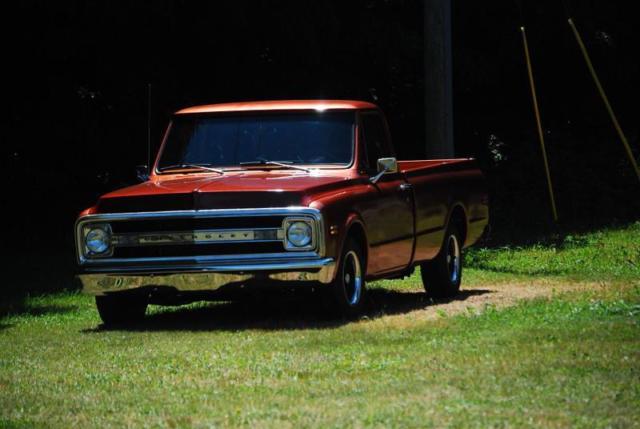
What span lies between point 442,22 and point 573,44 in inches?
368

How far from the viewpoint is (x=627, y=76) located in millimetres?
29688

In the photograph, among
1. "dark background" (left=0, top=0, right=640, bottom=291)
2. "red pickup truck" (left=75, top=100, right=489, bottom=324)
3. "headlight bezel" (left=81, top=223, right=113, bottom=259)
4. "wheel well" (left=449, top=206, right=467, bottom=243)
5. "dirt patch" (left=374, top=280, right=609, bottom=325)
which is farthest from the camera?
"dark background" (left=0, top=0, right=640, bottom=291)

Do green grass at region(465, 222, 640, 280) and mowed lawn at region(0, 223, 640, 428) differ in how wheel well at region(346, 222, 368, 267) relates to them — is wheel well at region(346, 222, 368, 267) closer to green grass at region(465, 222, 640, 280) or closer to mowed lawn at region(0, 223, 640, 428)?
mowed lawn at region(0, 223, 640, 428)

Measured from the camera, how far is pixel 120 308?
44.9 ft

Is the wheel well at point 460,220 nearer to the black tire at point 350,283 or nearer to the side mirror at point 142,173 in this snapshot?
the black tire at point 350,283

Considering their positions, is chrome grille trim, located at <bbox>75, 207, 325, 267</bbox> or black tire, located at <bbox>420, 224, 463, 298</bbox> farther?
black tire, located at <bbox>420, 224, 463, 298</bbox>

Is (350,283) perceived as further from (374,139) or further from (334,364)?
(334,364)

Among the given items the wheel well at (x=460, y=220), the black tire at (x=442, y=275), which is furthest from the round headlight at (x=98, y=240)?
the wheel well at (x=460, y=220)

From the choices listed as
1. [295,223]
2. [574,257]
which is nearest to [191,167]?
[295,223]

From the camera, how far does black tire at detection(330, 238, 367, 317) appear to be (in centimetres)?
1314

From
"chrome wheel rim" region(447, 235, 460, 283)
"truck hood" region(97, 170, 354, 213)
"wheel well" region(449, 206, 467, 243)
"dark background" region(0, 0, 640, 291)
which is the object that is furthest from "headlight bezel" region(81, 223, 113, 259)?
"dark background" region(0, 0, 640, 291)

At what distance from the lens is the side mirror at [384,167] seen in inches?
555

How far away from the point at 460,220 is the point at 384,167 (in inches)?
94.6

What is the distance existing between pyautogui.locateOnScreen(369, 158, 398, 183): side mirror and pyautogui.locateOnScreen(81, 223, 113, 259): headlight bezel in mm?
2368
